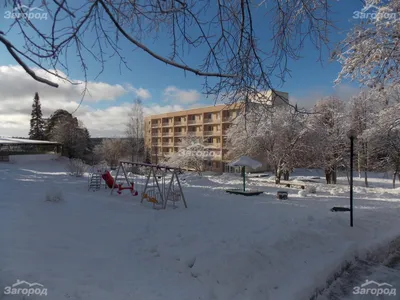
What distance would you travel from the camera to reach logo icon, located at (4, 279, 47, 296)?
3.08m

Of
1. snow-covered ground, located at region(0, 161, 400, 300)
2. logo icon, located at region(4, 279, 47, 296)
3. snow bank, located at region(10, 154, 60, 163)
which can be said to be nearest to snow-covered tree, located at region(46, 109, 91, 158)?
snow bank, located at region(10, 154, 60, 163)

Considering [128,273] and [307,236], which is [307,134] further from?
[128,273]

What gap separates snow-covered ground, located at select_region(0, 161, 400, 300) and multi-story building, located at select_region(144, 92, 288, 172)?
3061cm

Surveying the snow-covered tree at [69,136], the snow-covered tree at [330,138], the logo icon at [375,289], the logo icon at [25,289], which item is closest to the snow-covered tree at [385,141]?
the snow-covered tree at [330,138]

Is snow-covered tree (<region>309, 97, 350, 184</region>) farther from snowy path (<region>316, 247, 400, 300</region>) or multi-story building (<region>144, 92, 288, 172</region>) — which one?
snowy path (<region>316, 247, 400, 300</region>)

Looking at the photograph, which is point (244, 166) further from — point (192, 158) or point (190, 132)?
point (190, 132)

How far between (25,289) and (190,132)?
Result: 4477 cm

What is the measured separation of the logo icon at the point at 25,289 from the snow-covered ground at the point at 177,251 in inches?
4.2

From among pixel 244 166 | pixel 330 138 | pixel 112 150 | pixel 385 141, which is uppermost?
pixel 330 138

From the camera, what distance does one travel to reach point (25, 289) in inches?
125

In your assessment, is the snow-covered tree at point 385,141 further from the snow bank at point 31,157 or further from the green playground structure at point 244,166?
the snow bank at point 31,157

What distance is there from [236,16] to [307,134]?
20.7 meters

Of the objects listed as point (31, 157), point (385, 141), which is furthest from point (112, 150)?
point (385, 141)

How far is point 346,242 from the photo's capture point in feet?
18.4
